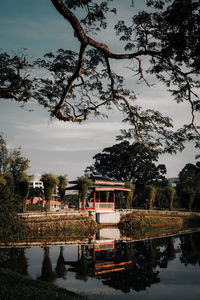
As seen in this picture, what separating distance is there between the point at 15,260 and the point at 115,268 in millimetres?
4516

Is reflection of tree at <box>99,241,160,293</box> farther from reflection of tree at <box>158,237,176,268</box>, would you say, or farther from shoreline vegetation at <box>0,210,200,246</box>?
shoreline vegetation at <box>0,210,200,246</box>

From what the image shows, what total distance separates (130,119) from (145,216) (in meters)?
21.7

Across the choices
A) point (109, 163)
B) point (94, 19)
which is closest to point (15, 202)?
point (94, 19)

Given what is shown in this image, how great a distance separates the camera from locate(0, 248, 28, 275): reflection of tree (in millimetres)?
11391

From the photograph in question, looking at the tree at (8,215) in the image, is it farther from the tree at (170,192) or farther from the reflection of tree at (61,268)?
the tree at (170,192)

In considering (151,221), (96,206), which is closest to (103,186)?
(96,206)

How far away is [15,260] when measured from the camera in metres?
13.0

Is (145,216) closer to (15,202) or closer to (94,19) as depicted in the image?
(15,202)

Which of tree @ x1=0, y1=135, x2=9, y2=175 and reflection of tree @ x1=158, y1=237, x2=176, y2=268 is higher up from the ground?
tree @ x1=0, y1=135, x2=9, y2=175

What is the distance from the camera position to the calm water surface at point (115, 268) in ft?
29.8

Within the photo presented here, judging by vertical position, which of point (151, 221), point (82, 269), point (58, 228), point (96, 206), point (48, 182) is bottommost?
point (82, 269)

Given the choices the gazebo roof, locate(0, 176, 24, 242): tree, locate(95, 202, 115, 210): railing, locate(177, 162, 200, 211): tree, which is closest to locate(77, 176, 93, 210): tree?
the gazebo roof

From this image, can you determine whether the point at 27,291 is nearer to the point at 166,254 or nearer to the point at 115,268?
the point at 115,268

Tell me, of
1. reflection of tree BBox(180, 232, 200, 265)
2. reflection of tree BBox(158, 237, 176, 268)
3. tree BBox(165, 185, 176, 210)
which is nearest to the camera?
reflection of tree BBox(158, 237, 176, 268)
